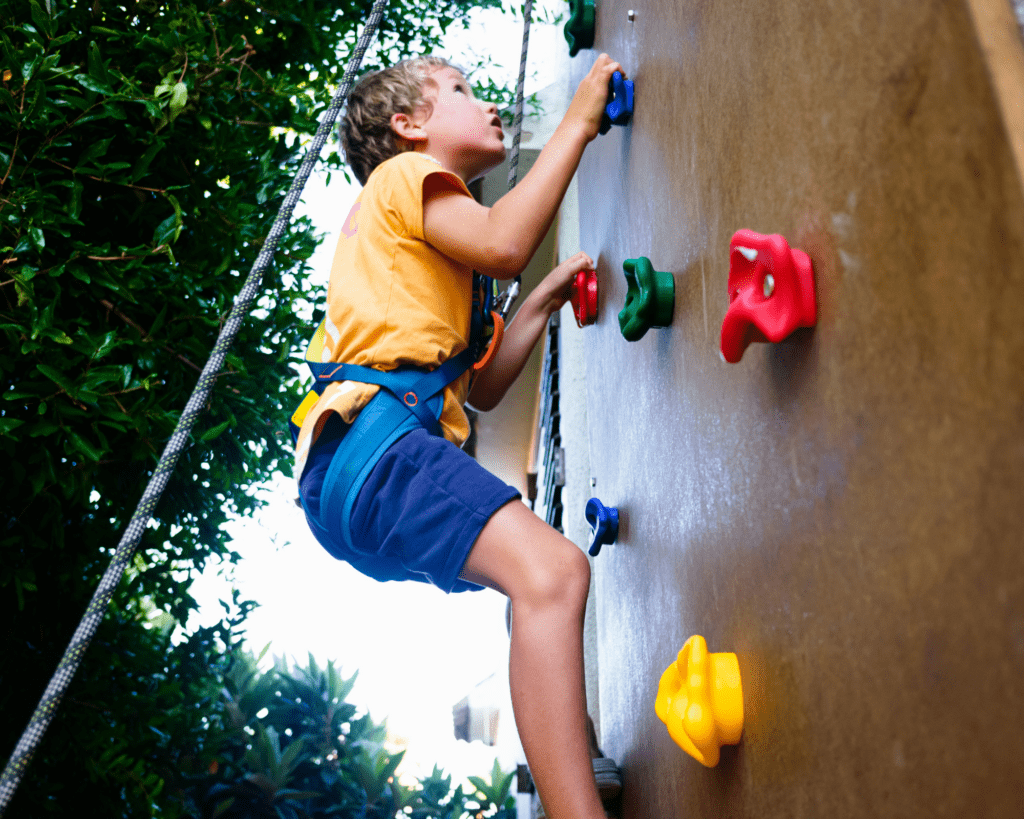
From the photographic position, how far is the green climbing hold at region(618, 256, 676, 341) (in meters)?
1.27

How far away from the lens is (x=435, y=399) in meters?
1.72

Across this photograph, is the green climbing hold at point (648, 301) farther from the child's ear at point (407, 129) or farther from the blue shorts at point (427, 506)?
the child's ear at point (407, 129)

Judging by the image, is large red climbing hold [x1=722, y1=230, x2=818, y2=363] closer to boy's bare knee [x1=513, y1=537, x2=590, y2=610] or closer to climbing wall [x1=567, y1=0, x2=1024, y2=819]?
climbing wall [x1=567, y1=0, x2=1024, y2=819]

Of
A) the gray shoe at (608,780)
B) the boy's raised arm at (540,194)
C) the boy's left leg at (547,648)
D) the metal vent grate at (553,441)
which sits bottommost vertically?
the metal vent grate at (553,441)

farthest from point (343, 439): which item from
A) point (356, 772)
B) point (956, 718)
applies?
point (356, 772)

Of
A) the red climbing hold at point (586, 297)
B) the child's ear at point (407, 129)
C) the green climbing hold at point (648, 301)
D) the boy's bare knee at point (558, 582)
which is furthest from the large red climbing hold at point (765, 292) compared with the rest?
the child's ear at point (407, 129)

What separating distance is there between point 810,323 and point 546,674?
77 centimetres

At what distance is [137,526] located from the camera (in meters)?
1.77

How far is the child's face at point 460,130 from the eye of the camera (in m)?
2.21

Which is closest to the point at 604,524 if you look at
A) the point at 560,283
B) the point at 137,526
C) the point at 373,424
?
the point at 373,424

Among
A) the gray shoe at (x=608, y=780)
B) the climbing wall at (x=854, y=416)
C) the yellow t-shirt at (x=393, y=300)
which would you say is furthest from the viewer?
the gray shoe at (x=608, y=780)

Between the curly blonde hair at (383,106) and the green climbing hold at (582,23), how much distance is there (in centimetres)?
43

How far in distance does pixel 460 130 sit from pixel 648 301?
1127 millimetres

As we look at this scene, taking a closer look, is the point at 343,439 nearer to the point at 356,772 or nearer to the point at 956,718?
the point at 956,718
